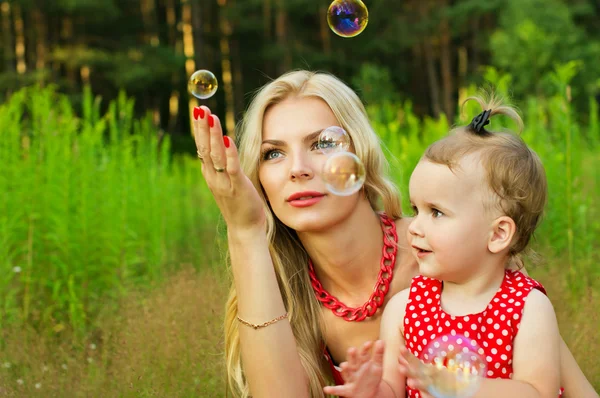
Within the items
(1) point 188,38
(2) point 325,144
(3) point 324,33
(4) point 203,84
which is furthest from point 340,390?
(3) point 324,33

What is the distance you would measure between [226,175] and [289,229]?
722 millimetres

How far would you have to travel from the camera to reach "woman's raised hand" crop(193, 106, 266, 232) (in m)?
1.99

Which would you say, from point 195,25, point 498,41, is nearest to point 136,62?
point 195,25

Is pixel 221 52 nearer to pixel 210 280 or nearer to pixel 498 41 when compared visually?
pixel 498 41

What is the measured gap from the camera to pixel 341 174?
222cm

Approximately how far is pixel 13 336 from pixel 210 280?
121cm

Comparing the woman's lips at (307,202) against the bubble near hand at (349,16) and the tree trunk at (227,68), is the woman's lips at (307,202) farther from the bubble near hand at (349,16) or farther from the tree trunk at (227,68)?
the tree trunk at (227,68)

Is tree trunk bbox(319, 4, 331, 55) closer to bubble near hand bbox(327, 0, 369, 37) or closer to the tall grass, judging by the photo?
the tall grass

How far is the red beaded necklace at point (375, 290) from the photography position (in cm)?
256

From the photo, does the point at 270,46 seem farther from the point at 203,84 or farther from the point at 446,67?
the point at 203,84

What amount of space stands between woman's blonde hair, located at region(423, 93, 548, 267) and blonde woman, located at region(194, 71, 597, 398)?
0.44m

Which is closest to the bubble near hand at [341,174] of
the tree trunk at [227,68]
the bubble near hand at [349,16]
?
the bubble near hand at [349,16]

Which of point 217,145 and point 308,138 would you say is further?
point 308,138

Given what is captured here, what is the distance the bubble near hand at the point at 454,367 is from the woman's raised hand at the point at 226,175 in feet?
2.10
